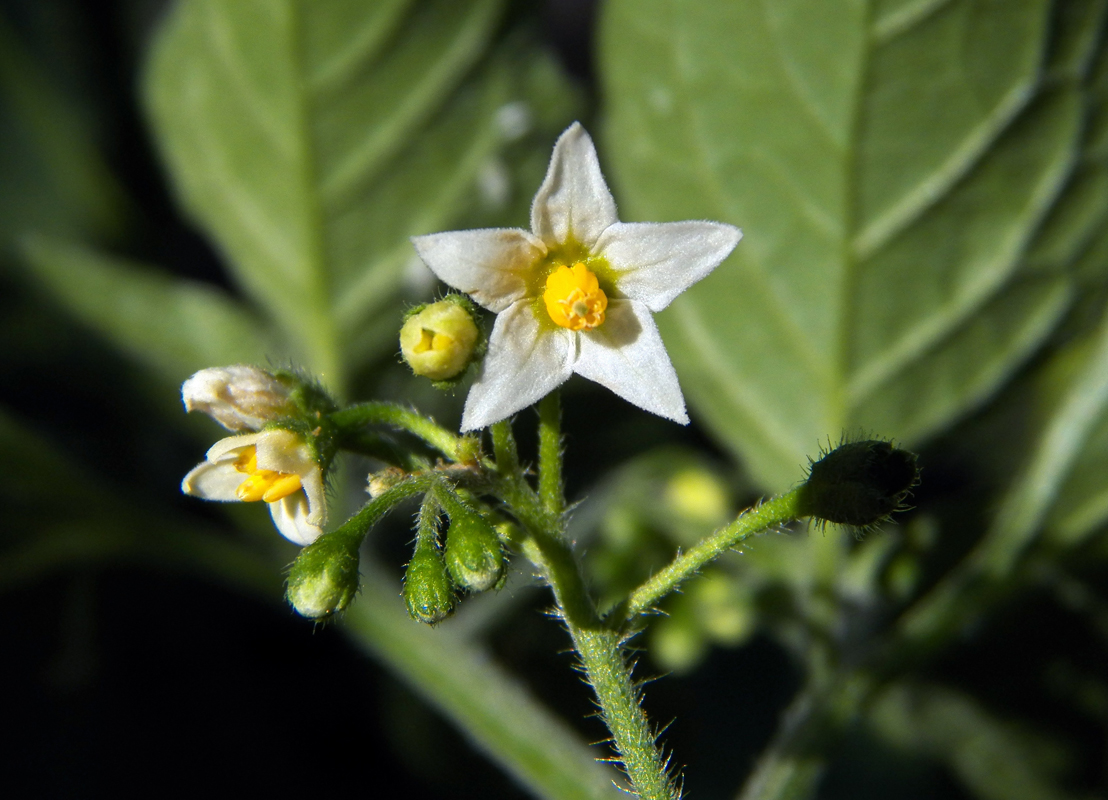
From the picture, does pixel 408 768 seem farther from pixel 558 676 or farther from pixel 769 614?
pixel 769 614

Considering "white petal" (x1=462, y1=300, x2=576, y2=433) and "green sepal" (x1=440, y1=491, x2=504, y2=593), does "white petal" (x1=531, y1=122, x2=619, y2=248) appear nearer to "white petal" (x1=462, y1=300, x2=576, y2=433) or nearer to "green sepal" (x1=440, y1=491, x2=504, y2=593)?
"white petal" (x1=462, y1=300, x2=576, y2=433)

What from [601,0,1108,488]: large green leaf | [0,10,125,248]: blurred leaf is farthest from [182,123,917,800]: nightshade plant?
[0,10,125,248]: blurred leaf

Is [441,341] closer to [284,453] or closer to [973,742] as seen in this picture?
[284,453]

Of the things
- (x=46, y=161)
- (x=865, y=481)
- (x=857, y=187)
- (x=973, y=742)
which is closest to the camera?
(x=865, y=481)

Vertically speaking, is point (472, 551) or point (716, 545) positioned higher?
point (472, 551)

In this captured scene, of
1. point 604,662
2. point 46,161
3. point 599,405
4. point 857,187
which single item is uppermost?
point 46,161

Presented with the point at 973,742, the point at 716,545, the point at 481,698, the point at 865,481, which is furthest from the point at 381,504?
the point at 973,742

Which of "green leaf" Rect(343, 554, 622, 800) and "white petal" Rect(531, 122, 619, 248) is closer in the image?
"white petal" Rect(531, 122, 619, 248)
